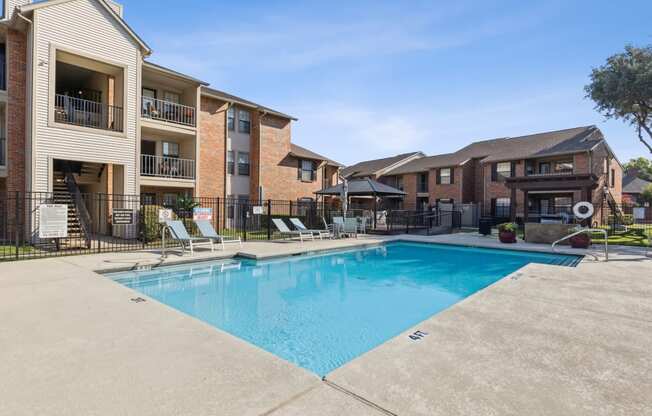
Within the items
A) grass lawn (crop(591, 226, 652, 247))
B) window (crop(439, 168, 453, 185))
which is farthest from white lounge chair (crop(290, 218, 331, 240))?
window (crop(439, 168, 453, 185))

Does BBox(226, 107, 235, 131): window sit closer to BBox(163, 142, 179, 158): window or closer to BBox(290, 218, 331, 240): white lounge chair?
BBox(163, 142, 179, 158): window

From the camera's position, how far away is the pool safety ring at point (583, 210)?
1407cm

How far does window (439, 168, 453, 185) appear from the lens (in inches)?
1174

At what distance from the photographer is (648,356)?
3.45 meters

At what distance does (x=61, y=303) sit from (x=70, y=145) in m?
9.73

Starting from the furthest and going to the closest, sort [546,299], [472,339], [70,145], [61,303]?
[70,145], [546,299], [61,303], [472,339]

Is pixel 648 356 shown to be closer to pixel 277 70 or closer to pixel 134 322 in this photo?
pixel 134 322

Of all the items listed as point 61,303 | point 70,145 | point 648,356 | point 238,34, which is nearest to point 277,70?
point 238,34

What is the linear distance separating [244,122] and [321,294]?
16.7 metres

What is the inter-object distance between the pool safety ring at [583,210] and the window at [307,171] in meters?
16.1

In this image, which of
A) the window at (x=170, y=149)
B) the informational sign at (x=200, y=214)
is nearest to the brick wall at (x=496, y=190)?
the informational sign at (x=200, y=214)

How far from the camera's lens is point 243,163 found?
21562 mm

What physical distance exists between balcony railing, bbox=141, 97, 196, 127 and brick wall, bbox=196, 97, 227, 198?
4.79 feet

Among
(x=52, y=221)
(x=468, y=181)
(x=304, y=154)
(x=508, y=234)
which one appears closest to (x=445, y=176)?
(x=468, y=181)
